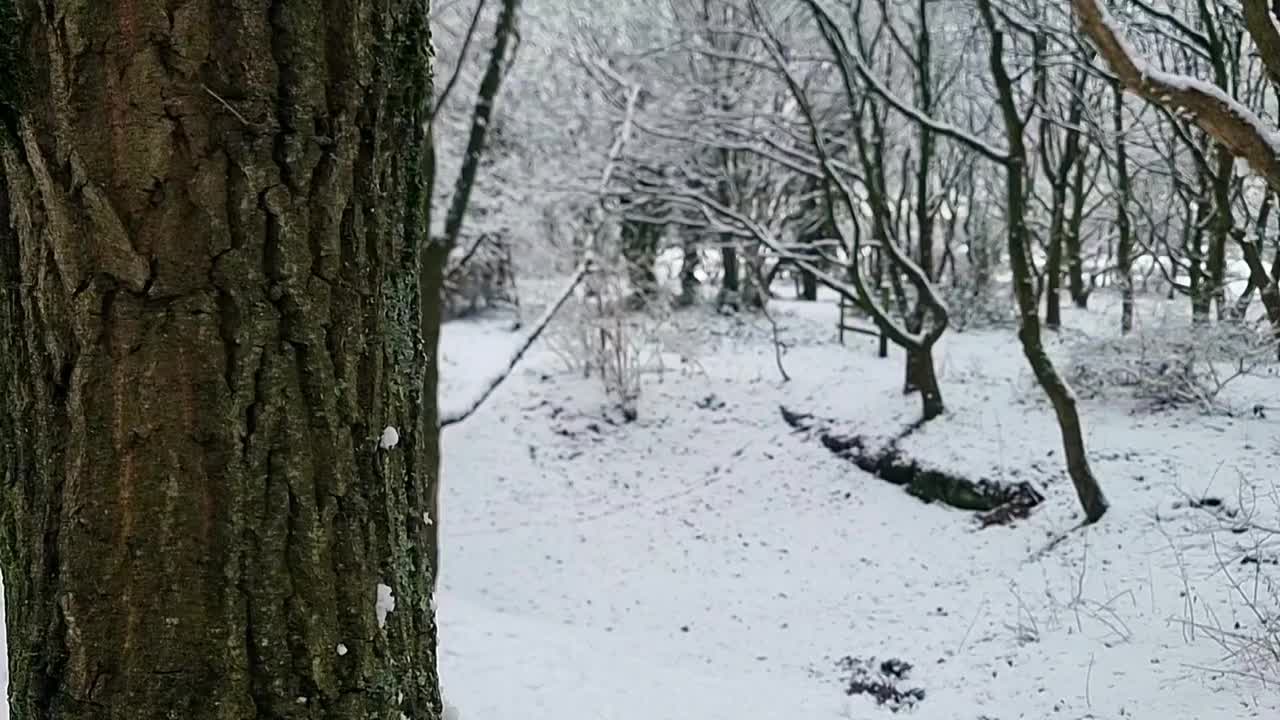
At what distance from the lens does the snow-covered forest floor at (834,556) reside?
438cm

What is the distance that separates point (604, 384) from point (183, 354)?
10.7 meters

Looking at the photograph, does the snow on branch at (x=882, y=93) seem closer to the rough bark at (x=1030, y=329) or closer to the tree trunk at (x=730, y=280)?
the rough bark at (x=1030, y=329)

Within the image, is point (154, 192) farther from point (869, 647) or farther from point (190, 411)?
point (869, 647)

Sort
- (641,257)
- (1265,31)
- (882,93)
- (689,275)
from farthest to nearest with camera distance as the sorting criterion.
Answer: (689,275) < (641,257) < (882,93) < (1265,31)

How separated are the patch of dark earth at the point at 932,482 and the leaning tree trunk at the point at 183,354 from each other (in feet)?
22.3

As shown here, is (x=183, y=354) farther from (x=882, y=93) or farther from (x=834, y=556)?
(x=882, y=93)

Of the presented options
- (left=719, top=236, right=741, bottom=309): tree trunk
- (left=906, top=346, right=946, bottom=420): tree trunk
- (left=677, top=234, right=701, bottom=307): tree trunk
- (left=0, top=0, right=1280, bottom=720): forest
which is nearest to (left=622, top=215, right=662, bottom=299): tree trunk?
(left=0, top=0, right=1280, bottom=720): forest

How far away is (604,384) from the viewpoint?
11695 millimetres

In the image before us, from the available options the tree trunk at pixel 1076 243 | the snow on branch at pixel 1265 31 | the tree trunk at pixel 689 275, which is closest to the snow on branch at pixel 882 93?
the snow on branch at pixel 1265 31

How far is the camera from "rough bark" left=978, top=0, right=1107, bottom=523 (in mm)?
6105

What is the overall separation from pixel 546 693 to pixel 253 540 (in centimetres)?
340

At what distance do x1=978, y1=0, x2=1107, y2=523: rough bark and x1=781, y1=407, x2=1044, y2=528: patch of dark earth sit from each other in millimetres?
527

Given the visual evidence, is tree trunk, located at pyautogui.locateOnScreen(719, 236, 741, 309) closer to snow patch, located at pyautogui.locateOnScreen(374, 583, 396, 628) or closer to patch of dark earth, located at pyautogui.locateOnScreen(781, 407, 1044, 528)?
patch of dark earth, located at pyautogui.locateOnScreen(781, 407, 1044, 528)

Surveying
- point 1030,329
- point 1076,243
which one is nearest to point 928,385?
point 1030,329
